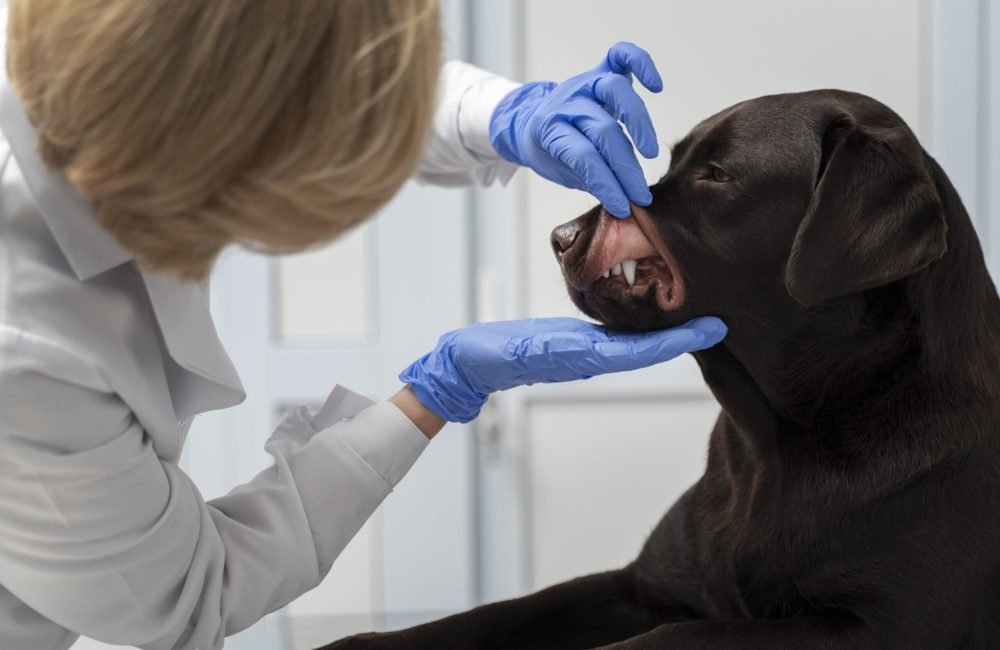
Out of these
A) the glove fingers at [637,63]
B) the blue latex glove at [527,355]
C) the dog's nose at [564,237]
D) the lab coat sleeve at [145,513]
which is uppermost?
the glove fingers at [637,63]

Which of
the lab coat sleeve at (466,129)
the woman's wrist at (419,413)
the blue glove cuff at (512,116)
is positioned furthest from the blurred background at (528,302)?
the woman's wrist at (419,413)

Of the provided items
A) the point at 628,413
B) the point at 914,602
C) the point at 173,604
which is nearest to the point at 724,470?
the point at 914,602

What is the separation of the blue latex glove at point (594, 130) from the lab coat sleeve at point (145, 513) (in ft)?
1.07

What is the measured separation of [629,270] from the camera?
106cm

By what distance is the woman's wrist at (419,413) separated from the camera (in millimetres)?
1129

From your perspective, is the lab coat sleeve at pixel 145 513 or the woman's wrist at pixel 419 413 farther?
the woman's wrist at pixel 419 413

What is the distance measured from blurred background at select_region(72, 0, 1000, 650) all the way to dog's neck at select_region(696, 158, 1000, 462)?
3.88ft

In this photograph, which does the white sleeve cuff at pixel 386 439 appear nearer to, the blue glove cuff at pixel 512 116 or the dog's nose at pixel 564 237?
the dog's nose at pixel 564 237

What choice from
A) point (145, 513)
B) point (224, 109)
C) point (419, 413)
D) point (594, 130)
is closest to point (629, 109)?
point (594, 130)

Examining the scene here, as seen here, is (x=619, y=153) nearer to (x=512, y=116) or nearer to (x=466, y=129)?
(x=512, y=116)

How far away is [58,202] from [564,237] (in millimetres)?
481

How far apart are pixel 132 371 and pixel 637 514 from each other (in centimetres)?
160

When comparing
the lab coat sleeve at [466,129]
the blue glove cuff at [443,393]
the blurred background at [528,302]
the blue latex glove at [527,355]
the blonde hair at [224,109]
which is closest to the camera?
the blonde hair at [224,109]

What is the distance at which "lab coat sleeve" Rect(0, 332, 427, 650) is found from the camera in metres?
0.81
